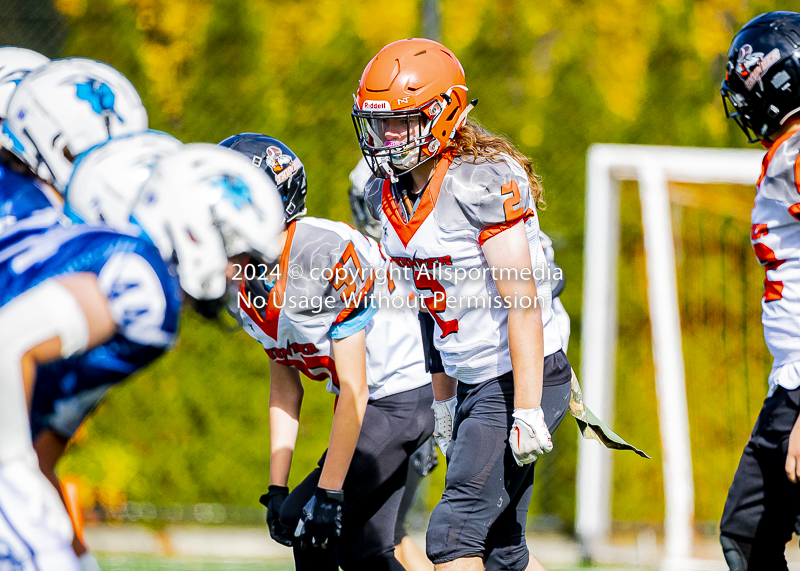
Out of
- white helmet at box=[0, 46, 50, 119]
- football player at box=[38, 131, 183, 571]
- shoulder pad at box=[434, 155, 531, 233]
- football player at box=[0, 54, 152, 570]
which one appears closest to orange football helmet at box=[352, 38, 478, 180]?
shoulder pad at box=[434, 155, 531, 233]

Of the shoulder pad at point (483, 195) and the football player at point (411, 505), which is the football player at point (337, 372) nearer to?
the football player at point (411, 505)

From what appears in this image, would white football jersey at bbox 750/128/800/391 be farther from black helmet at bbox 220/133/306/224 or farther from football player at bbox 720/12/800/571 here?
black helmet at bbox 220/133/306/224

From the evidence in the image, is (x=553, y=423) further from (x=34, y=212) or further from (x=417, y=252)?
(x=34, y=212)

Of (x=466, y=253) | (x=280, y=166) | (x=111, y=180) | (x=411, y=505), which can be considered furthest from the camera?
(x=411, y=505)

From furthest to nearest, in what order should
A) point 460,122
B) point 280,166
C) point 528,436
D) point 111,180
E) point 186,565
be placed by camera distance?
point 186,565
point 280,166
point 460,122
point 528,436
point 111,180

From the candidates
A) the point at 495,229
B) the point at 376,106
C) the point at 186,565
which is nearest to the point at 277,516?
the point at 495,229

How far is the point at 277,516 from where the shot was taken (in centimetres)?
308

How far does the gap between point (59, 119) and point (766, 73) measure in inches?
86.3

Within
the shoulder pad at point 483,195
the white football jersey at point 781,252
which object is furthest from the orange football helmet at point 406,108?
the white football jersey at point 781,252

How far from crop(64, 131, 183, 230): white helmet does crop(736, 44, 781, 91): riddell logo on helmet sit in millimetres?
1974

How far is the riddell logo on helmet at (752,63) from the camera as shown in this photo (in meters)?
2.96

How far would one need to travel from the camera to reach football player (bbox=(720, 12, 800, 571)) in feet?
9.11

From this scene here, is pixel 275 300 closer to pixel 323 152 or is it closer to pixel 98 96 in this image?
pixel 98 96

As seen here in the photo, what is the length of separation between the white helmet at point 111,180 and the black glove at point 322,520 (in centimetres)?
125
